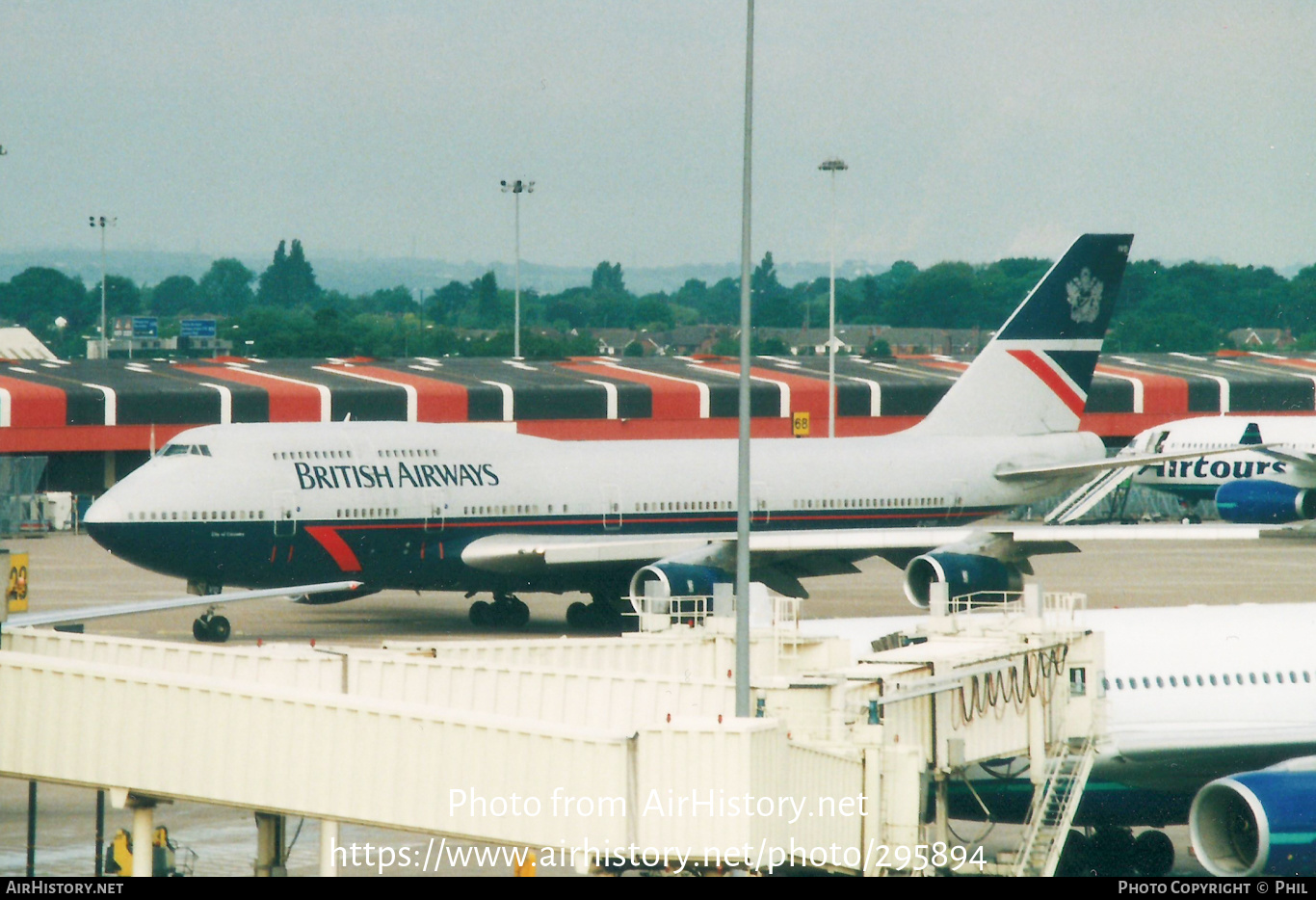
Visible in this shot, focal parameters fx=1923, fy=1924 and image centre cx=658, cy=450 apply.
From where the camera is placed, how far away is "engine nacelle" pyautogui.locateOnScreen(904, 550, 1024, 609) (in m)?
43.2

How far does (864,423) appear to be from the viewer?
89500mm

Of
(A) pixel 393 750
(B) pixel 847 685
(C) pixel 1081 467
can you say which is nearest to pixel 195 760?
(A) pixel 393 750

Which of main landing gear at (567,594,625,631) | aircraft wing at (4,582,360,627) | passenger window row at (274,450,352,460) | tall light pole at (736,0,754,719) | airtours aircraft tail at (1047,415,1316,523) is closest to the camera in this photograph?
tall light pole at (736,0,754,719)

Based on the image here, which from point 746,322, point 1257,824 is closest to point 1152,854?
point 1257,824

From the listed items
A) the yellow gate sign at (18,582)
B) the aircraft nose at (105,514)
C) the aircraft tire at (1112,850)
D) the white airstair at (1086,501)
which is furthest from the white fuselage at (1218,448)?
the yellow gate sign at (18,582)

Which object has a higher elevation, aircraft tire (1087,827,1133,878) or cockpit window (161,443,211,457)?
cockpit window (161,443,211,457)

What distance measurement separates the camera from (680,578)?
42.8 metres

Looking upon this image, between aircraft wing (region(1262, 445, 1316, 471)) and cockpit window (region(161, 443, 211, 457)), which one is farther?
aircraft wing (region(1262, 445, 1316, 471))

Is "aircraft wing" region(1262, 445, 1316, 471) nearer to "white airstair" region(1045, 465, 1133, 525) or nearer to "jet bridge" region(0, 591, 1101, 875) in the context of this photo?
"white airstair" region(1045, 465, 1133, 525)

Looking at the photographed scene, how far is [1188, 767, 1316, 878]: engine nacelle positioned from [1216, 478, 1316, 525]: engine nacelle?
5814cm

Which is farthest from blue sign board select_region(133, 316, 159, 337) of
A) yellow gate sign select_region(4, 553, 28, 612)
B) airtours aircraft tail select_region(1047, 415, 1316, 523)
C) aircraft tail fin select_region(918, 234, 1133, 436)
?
yellow gate sign select_region(4, 553, 28, 612)

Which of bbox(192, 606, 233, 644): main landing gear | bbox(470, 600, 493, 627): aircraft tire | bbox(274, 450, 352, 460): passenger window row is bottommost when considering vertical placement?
bbox(470, 600, 493, 627): aircraft tire

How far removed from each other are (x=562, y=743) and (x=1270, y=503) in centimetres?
6739
